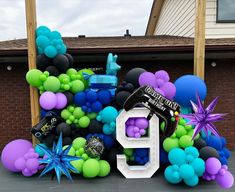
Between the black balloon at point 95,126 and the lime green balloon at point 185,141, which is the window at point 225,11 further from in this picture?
the black balloon at point 95,126

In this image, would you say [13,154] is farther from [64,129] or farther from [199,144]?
[199,144]

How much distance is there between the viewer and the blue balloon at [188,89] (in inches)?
168

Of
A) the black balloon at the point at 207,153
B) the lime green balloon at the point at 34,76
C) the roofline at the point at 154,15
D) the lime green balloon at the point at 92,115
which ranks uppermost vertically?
the roofline at the point at 154,15

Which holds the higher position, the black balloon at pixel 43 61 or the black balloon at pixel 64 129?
the black balloon at pixel 43 61

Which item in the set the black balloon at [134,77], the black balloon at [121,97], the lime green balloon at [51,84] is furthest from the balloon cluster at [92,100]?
Result: the black balloon at [134,77]

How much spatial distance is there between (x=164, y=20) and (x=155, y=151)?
327 inches

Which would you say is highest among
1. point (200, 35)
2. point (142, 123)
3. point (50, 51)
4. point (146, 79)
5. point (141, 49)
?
point (200, 35)

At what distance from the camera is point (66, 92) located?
14.3 feet

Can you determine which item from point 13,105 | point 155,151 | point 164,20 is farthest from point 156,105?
point 164,20

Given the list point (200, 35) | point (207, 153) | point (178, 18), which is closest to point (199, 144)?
point (207, 153)

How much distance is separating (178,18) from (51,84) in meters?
6.51

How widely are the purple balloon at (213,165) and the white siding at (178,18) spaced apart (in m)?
5.26

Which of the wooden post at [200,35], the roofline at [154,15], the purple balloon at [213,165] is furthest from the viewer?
the roofline at [154,15]

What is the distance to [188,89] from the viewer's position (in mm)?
4289
